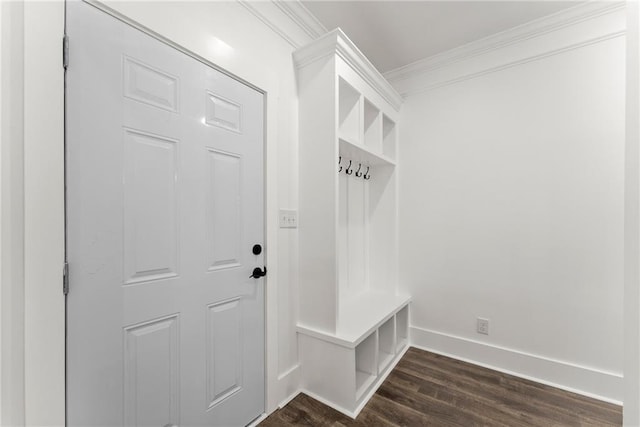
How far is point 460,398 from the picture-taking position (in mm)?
1847

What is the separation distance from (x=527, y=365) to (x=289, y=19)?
10.2ft

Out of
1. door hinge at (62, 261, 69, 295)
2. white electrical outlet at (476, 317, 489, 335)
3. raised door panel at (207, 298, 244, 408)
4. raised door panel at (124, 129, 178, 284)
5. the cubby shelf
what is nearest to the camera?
door hinge at (62, 261, 69, 295)

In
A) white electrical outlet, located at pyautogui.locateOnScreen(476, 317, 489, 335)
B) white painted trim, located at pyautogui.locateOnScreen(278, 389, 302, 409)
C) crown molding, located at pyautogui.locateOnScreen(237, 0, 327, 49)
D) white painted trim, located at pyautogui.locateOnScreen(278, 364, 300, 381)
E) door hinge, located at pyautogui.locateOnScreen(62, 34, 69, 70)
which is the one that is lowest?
white painted trim, located at pyautogui.locateOnScreen(278, 389, 302, 409)

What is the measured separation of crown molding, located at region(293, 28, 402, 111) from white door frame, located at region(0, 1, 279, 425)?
4.22ft

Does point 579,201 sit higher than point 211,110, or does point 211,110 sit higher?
point 211,110

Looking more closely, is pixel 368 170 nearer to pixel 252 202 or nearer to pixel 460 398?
pixel 252 202

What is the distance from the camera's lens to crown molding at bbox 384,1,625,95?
74.9 inches

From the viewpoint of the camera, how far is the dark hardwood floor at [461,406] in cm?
164

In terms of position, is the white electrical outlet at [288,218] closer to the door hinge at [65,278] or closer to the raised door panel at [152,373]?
the raised door panel at [152,373]

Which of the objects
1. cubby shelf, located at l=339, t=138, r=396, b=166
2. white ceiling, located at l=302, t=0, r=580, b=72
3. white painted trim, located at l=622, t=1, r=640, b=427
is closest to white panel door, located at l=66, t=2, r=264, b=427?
cubby shelf, located at l=339, t=138, r=396, b=166

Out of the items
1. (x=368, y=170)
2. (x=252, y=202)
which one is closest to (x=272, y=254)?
(x=252, y=202)

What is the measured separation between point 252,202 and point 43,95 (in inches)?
37.3

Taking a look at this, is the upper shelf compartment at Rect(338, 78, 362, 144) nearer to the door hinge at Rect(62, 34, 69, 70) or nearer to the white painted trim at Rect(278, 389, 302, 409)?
the door hinge at Rect(62, 34, 69, 70)

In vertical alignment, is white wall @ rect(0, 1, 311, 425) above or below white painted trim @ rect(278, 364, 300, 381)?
above
